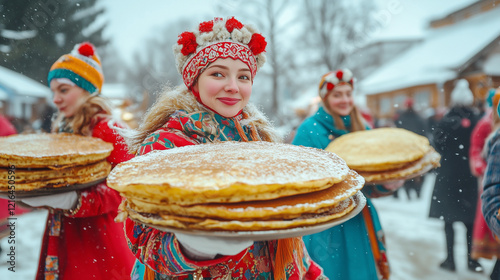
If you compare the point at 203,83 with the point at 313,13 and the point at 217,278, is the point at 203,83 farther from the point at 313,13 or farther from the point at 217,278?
the point at 313,13

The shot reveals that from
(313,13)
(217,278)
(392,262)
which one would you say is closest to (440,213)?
(392,262)

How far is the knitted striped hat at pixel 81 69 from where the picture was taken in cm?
224

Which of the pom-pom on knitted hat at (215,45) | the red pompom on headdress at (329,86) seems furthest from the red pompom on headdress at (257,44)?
the red pompom on headdress at (329,86)

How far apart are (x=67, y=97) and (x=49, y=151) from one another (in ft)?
2.48

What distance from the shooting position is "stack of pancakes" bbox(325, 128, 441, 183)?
6.35 feet

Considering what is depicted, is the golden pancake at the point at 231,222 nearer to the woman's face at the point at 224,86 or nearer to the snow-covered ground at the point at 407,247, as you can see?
the woman's face at the point at 224,86

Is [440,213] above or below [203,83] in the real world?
below

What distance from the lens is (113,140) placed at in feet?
6.97

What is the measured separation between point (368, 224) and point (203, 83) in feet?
5.44

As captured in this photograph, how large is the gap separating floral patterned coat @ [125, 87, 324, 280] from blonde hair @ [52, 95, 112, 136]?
1216 millimetres

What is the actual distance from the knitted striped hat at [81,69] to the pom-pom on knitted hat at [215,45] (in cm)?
129

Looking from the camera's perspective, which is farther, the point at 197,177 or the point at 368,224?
the point at 368,224

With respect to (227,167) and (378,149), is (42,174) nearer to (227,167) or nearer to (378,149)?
(227,167)

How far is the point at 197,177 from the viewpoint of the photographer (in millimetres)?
805
